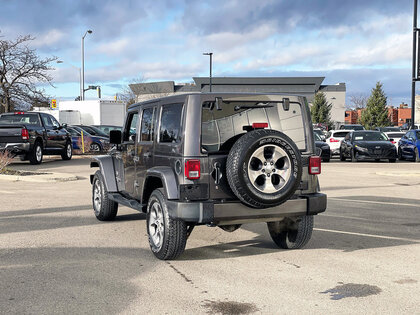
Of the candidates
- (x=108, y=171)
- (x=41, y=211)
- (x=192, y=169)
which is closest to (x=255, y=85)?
(x=41, y=211)

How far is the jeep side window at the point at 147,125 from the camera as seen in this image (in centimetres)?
684

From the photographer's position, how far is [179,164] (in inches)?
227

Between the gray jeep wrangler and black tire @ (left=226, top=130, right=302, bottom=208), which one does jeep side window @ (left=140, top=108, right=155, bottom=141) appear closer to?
the gray jeep wrangler

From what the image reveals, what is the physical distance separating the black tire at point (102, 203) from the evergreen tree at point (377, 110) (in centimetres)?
6233

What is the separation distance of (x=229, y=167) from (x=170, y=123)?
1081 mm

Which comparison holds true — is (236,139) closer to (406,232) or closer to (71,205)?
(406,232)

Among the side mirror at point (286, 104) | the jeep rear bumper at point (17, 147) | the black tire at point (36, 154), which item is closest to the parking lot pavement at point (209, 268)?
the side mirror at point (286, 104)

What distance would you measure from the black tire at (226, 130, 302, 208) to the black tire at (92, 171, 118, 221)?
330cm

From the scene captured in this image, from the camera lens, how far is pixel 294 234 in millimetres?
6570

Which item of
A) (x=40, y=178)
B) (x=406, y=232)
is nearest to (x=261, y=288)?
(x=406, y=232)

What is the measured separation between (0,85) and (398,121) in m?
88.4

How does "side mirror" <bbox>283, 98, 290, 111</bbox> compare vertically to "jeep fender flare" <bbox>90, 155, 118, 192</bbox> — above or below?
above

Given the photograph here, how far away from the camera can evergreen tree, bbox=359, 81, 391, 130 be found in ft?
219

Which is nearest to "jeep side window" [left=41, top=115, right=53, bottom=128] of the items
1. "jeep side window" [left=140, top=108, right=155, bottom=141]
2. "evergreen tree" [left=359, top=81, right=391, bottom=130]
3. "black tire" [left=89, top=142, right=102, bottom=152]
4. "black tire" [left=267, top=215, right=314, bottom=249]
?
"black tire" [left=89, top=142, right=102, bottom=152]
